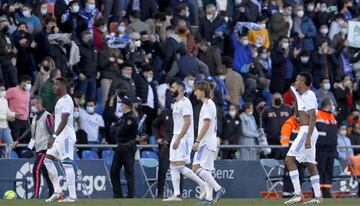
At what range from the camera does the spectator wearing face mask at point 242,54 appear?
38.5 m

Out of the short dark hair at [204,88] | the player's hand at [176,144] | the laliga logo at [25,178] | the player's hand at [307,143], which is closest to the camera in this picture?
the player's hand at [307,143]

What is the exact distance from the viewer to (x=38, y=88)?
110ft

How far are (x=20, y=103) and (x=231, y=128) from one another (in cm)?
571

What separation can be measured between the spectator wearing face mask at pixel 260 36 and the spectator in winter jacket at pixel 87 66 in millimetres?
5887

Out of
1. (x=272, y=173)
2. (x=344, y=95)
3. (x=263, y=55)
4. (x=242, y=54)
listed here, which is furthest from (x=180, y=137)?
(x=344, y=95)

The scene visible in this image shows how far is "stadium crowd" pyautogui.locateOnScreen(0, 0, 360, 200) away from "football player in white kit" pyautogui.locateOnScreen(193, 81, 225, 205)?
3.94m

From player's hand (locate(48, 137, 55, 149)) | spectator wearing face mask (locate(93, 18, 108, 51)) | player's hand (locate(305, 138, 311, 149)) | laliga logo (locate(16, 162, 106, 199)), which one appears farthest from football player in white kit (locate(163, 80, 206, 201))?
spectator wearing face mask (locate(93, 18, 108, 51))

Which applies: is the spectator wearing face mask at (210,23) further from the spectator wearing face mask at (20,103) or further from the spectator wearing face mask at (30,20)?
the spectator wearing face mask at (20,103)

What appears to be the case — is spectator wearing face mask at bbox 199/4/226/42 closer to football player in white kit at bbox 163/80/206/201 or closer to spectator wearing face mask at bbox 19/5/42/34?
spectator wearing face mask at bbox 19/5/42/34

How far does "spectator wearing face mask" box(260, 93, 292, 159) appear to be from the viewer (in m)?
35.9

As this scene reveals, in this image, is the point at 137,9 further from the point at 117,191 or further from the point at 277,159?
the point at 117,191

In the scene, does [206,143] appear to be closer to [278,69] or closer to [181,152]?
[181,152]

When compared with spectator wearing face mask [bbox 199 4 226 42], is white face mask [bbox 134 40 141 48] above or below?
below

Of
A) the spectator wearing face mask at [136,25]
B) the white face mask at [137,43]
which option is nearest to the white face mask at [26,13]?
the white face mask at [137,43]
